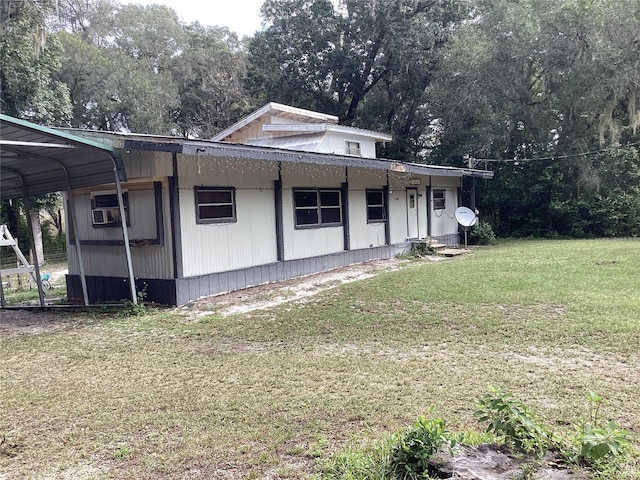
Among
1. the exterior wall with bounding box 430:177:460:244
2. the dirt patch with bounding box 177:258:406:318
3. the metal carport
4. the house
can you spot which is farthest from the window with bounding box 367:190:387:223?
the metal carport

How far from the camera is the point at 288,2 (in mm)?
22391

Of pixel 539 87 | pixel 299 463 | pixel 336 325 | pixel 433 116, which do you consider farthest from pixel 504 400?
pixel 433 116

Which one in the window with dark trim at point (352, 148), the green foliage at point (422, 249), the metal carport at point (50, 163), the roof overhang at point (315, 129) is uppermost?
the roof overhang at point (315, 129)

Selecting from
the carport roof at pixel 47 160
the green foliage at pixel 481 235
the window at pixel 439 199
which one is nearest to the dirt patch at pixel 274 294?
the carport roof at pixel 47 160

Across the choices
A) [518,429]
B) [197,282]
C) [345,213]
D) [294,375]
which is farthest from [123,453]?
[345,213]

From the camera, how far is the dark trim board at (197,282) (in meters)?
7.96

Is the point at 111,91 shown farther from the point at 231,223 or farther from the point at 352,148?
the point at 231,223

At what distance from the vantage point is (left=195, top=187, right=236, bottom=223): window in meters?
8.38

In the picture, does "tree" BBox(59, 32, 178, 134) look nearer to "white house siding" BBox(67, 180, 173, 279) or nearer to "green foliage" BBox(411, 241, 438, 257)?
"white house siding" BBox(67, 180, 173, 279)

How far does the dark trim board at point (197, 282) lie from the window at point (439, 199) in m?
5.05

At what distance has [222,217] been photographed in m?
8.75

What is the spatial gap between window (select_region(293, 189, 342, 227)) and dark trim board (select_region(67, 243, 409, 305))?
0.78m

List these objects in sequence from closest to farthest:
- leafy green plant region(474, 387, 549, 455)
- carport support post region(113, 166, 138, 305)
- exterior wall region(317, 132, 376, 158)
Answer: leafy green plant region(474, 387, 549, 455) < carport support post region(113, 166, 138, 305) < exterior wall region(317, 132, 376, 158)

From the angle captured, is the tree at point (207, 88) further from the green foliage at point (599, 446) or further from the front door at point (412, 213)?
the green foliage at point (599, 446)
